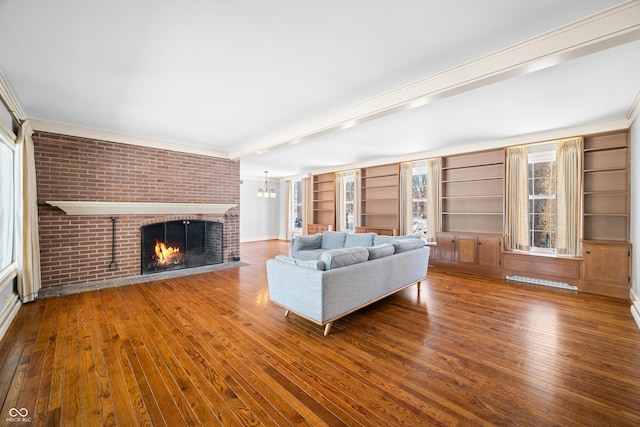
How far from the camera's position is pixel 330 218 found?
9.30m

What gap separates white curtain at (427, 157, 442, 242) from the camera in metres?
6.20

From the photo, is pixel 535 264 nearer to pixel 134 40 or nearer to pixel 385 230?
pixel 385 230

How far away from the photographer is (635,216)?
3650 mm

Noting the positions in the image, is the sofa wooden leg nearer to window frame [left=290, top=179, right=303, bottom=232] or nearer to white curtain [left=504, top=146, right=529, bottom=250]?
white curtain [left=504, top=146, right=529, bottom=250]

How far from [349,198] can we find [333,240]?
2.81 m

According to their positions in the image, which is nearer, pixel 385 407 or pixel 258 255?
pixel 385 407

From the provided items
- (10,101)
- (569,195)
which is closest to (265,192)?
(10,101)

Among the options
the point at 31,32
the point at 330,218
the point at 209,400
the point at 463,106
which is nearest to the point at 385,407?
the point at 209,400

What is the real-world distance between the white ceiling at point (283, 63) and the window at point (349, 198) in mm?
3924

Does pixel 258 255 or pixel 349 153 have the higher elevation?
pixel 349 153

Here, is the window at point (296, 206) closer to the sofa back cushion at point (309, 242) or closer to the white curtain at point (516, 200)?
the sofa back cushion at point (309, 242)

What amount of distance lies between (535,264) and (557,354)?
2954 millimetres

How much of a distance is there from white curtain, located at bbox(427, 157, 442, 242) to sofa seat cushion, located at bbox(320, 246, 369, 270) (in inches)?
142

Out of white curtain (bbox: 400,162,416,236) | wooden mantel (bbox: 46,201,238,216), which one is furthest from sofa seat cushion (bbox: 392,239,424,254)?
wooden mantel (bbox: 46,201,238,216)
